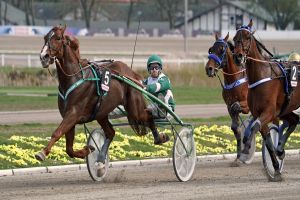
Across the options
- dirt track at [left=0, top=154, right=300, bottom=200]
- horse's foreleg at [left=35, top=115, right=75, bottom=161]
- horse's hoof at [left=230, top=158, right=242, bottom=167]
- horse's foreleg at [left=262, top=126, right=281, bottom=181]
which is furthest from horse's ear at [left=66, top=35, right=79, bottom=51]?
horse's hoof at [left=230, top=158, right=242, bottom=167]

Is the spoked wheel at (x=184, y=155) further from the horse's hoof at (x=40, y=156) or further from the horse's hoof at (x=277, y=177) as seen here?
the horse's hoof at (x=40, y=156)

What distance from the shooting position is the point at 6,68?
1537 inches

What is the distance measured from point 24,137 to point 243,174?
417cm

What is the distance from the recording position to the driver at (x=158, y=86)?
1382 cm

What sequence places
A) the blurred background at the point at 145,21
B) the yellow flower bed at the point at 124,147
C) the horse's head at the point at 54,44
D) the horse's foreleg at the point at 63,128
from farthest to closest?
the blurred background at the point at 145,21 < the yellow flower bed at the point at 124,147 < the horse's head at the point at 54,44 < the horse's foreleg at the point at 63,128

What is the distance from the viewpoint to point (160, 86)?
1393cm

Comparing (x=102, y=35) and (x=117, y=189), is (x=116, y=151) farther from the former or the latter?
(x=102, y=35)

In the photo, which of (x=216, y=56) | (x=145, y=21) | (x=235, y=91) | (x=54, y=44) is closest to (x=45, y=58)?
(x=54, y=44)

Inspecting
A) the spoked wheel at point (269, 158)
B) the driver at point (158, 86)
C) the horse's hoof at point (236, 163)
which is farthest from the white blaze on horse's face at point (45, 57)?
the horse's hoof at point (236, 163)

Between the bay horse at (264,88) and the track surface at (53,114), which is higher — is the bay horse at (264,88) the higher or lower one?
the higher one

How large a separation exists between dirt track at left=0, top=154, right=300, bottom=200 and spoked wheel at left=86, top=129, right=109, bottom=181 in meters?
0.12

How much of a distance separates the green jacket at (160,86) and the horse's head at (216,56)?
2.17 ft

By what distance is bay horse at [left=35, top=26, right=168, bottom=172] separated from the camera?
12.6 metres

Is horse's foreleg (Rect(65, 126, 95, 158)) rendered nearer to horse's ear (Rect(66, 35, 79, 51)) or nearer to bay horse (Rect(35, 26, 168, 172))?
bay horse (Rect(35, 26, 168, 172))
